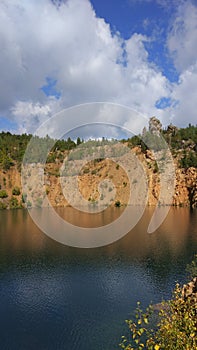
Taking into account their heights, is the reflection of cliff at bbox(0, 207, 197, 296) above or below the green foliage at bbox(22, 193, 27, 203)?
below

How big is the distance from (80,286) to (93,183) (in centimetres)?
9690

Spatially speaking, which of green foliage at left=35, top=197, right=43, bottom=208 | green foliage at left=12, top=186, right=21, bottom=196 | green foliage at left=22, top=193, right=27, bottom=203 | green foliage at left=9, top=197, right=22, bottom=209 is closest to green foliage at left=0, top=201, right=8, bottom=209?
green foliage at left=9, top=197, right=22, bottom=209

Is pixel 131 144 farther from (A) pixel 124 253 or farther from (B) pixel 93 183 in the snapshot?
(A) pixel 124 253

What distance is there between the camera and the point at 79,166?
127938mm

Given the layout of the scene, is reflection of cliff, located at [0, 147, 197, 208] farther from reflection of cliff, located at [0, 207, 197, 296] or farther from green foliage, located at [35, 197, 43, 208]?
reflection of cliff, located at [0, 207, 197, 296]

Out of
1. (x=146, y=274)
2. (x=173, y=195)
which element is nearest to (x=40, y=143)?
(x=173, y=195)

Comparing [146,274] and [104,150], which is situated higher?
[104,150]

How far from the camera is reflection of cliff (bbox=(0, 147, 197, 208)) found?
111 metres

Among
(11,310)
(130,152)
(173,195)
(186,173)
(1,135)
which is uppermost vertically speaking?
(1,135)

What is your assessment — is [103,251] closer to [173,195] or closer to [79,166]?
[173,195]

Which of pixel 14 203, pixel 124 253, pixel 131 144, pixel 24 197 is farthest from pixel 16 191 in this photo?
pixel 124 253

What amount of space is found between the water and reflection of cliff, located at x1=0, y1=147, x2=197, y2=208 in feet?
208

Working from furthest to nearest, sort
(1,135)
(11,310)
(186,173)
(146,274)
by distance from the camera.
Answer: (1,135) < (186,173) < (146,274) < (11,310)

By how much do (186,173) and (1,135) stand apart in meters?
89.4
